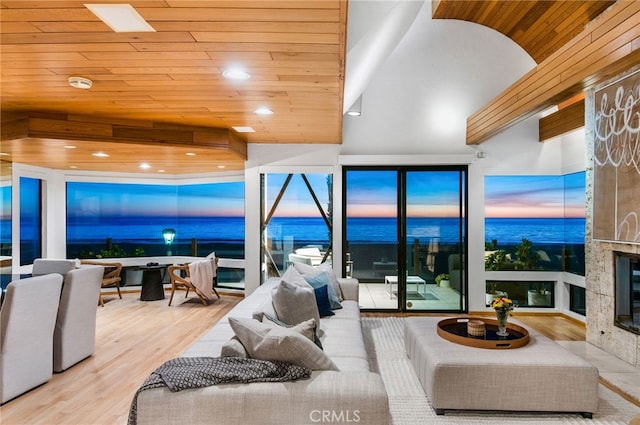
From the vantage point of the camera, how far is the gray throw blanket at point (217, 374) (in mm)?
1970

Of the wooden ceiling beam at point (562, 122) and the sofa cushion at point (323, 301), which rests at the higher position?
the wooden ceiling beam at point (562, 122)

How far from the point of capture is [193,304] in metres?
6.64

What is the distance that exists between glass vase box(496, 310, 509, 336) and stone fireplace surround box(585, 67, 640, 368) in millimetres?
1369

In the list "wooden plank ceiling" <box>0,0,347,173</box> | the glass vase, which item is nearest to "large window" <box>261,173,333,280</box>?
"wooden plank ceiling" <box>0,0,347,173</box>

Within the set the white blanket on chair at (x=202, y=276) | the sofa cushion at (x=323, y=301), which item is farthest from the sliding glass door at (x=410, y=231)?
the white blanket on chair at (x=202, y=276)

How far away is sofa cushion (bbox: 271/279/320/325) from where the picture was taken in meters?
3.38

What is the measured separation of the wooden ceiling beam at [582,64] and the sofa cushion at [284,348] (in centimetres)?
267

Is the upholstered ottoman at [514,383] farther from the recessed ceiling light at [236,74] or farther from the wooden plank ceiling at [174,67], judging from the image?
the recessed ceiling light at [236,74]

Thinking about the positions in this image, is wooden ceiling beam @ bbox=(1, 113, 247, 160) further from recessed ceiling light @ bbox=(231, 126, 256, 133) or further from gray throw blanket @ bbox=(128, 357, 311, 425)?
gray throw blanket @ bbox=(128, 357, 311, 425)

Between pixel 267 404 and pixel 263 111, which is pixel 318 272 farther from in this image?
pixel 267 404

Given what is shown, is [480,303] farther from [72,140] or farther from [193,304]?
[72,140]

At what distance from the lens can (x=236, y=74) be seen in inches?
117

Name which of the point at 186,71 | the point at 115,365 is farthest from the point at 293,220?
the point at 186,71

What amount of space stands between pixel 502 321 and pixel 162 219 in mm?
7085
